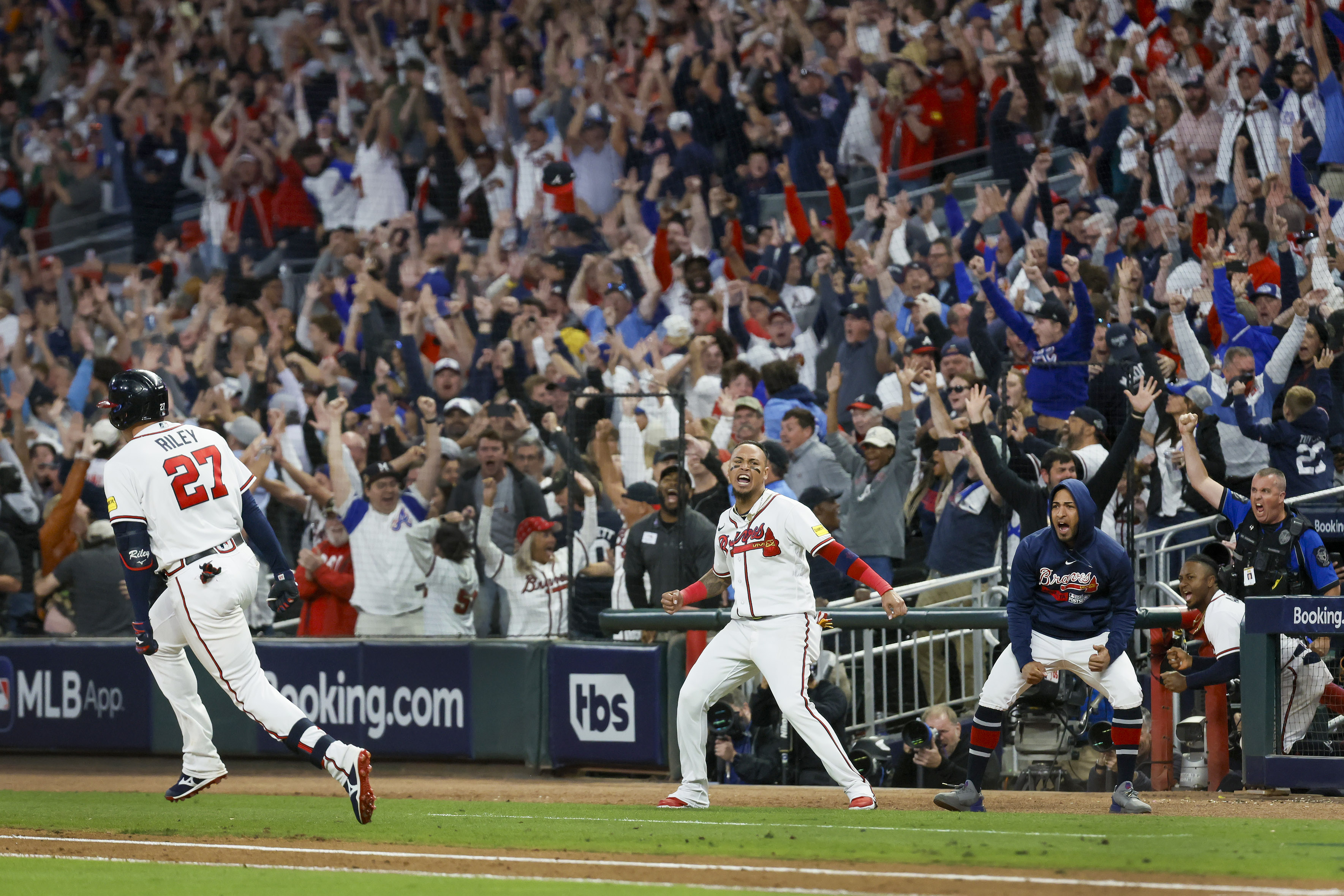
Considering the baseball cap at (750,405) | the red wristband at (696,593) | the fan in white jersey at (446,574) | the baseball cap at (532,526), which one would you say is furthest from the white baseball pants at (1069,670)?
the fan in white jersey at (446,574)

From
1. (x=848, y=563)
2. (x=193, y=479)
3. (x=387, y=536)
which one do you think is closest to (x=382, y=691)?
(x=387, y=536)

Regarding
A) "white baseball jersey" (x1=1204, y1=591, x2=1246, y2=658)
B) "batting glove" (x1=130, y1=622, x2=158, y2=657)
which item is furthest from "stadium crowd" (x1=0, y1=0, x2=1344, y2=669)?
"batting glove" (x1=130, y1=622, x2=158, y2=657)

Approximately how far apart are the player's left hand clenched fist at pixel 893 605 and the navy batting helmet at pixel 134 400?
360 centimetres

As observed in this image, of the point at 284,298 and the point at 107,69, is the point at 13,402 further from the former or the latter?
the point at 107,69

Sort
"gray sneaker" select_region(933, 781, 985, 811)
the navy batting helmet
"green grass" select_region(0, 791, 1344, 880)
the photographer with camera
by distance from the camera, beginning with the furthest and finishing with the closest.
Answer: the photographer with camera
"gray sneaker" select_region(933, 781, 985, 811)
the navy batting helmet
"green grass" select_region(0, 791, 1344, 880)

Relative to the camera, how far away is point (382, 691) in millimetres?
11570

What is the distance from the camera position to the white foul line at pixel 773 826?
22.1 feet

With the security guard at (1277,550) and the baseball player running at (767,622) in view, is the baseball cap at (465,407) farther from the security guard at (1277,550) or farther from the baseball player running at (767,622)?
the security guard at (1277,550)

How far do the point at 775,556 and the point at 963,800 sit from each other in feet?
5.00

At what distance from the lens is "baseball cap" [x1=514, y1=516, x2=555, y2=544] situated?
10875 mm

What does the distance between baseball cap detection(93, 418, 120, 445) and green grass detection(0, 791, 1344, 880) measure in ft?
15.9

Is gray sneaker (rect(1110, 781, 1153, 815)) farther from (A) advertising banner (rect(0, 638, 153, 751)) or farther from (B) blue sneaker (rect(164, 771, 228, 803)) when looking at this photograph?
(A) advertising banner (rect(0, 638, 153, 751))

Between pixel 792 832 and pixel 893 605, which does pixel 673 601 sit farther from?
pixel 792 832

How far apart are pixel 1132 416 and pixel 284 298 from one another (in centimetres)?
1058
